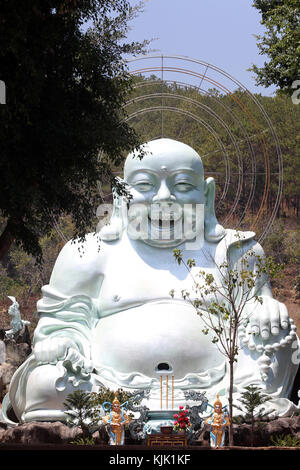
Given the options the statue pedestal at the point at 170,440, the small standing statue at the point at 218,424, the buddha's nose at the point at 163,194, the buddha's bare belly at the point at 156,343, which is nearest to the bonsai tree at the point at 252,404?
the small standing statue at the point at 218,424

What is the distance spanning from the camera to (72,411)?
11.2 meters

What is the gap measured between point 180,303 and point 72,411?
218 cm

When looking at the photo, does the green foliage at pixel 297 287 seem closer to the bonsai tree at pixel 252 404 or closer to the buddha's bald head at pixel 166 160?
the buddha's bald head at pixel 166 160

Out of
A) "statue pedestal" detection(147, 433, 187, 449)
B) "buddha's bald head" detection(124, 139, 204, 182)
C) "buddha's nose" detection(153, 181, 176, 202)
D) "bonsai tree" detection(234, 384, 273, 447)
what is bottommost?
"statue pedestal" detection(147, 433, 187, 449)

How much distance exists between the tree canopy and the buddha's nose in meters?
3.03

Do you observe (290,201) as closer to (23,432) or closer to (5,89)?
(23,432)

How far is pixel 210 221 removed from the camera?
1280cm

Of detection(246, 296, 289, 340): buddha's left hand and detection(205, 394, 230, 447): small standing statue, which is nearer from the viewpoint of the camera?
detection(205, 394, 230, 447): small standing statue

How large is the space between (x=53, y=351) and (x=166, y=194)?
2.69 meters

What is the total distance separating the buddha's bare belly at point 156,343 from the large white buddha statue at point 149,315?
14mm

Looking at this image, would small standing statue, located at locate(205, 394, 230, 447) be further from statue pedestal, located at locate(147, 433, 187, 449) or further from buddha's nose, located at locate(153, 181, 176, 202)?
buddha's nose, located at locate(153, 181, 176, 202)

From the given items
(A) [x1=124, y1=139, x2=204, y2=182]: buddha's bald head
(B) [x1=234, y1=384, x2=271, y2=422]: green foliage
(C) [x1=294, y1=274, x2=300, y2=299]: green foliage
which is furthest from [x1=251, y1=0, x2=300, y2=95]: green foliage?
(C) [x1=294, y1=274, x2=300, y2=299]: green foliage

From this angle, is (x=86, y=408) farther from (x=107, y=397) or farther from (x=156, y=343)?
(x=156, y=343)

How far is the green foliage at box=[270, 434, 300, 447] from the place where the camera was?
10672 millimetres
